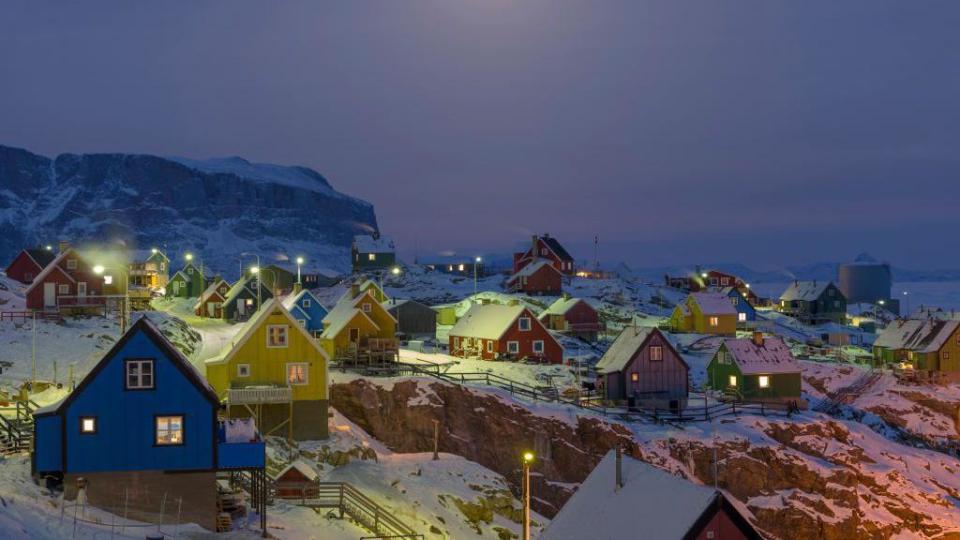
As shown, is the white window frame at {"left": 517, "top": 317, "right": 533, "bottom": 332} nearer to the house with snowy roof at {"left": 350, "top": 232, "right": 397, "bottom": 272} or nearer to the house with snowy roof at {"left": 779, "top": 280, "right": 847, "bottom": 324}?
the house with snowy roof at {"left": 779, "top": 280, "right": 847, "bottom": 324}

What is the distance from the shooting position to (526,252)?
512ft

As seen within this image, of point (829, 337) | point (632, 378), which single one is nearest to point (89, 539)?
point (632, 378)

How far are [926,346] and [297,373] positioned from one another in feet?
226

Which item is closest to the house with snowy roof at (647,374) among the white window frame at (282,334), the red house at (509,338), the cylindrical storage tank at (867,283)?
the red house at (509,338)

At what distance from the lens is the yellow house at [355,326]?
2670 inches

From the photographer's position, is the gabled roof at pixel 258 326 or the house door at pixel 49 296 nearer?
the gabled roof at pixel 258 326

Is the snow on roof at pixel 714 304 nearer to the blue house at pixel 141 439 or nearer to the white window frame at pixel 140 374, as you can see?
the blue house at pixel 141 439

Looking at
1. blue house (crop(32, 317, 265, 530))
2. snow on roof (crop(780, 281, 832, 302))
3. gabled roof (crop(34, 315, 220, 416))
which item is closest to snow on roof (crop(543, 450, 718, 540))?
blue house (crop(32, 317, 265, 530))

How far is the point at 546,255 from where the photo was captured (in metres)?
151

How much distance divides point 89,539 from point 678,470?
3732 centimetres

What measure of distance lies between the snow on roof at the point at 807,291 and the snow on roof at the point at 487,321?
72369 mm

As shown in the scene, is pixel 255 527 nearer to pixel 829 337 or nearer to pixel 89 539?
pixel 89 539

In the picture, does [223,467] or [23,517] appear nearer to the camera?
[23,517]

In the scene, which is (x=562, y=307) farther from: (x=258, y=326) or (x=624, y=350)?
(x=258, y=326)
